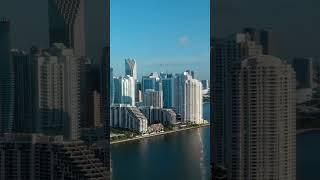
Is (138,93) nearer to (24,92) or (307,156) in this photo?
(24,92)

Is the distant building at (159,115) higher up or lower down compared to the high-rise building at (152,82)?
lower down

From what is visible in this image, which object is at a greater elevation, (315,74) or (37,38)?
(37,38)

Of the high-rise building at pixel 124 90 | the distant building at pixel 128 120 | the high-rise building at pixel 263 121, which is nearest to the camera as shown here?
the high-rise building at pixel 263 121

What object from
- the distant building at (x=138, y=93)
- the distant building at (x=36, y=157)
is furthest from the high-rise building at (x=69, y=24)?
the distant building at (x=138, y=93)

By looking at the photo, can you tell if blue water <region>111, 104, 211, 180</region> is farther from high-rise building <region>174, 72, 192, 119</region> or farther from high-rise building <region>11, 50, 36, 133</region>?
high-rise building <region>11, 50, 36, 133</region>

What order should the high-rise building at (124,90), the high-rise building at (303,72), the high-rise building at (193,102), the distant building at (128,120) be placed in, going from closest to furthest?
the high-rise building at (303,72)
the high-rise building at (193,102)
the distant building at (128,120)
the high-rise building at (124,90)

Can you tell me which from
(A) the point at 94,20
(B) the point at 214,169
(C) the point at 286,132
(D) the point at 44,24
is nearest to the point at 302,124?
(C) the point at 286,132

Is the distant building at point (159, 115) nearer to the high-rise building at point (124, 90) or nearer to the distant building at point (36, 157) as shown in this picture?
the high-rise building at point (124, 90)

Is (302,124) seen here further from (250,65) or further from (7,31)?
(7,31)
